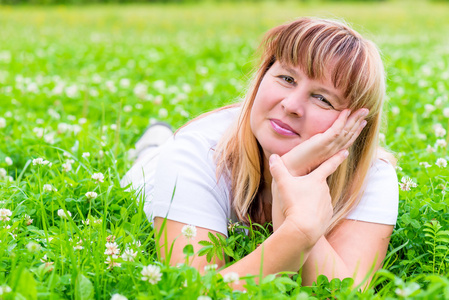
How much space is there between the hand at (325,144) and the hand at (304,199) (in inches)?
1.7

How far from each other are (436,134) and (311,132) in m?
1.90

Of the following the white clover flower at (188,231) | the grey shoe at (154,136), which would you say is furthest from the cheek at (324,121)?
the grey shoe at (154,136)

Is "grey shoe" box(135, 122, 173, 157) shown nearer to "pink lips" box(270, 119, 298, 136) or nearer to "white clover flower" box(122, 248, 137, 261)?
"pink lips" box(270, 119, 298, 136)

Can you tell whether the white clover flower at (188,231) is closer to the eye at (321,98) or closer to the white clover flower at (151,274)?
the white clover flower at (151,274)

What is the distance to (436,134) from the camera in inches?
154

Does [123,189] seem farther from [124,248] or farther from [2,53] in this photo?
[2,53]

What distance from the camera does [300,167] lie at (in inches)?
91.9

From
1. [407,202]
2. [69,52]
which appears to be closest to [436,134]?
[407,202]

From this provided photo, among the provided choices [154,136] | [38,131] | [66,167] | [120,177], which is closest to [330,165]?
[66,167]

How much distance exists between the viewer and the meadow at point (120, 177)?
193 cm

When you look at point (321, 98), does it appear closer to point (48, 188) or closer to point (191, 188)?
point (191, 188)

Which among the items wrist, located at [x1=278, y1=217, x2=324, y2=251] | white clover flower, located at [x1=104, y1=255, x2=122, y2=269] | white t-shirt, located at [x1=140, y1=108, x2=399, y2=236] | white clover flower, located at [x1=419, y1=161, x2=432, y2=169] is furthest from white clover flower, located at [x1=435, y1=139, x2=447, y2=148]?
white clover flower, located at [x1=104, y1=255, x2=122, y2=269]

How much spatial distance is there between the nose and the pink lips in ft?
0.19

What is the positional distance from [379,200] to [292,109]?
62 cm
